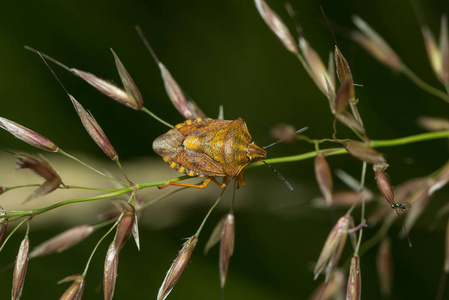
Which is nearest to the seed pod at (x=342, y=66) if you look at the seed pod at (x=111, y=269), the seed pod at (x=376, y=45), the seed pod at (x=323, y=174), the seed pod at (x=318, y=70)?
the seed pod at (x=318, y=70)

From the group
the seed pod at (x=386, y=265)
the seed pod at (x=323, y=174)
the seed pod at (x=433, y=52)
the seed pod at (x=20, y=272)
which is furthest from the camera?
the seed pod at (x=386, y=265)

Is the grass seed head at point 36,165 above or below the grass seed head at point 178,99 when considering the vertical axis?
below

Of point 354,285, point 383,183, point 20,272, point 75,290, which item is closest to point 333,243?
point 354,285

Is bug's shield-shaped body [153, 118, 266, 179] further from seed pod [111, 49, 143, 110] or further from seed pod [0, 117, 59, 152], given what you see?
seed pod [0, 117, 59, 152]

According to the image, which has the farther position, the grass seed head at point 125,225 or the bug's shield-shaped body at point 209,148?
the bug's shield-shaped body at point 209,148

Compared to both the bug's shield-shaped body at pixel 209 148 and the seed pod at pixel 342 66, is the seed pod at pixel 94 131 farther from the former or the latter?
the seed pod at pixel 342 66
